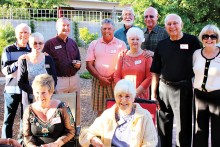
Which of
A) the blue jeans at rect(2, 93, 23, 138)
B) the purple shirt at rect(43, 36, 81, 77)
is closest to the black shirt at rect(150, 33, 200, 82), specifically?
the purple shirt at rect(43, 36, 81, 77)

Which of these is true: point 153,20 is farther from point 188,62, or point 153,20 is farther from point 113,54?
point 188,62

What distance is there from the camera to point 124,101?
129 inches

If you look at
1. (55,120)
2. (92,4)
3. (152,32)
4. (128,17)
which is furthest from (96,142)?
(92,4)

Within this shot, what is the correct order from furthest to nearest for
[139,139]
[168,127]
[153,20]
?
[153,20] < [168,127] < [139,139]

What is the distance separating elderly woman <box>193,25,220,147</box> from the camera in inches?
153

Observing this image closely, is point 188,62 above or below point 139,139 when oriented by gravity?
above

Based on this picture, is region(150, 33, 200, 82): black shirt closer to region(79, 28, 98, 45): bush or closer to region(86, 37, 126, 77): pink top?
region(86, 37, 126, 77): pink top

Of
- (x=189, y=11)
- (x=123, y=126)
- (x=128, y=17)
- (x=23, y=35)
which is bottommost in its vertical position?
(x=123, y=126)

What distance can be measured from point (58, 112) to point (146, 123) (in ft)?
2.79

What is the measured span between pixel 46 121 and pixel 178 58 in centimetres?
167

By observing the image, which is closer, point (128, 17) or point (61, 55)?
point (61, 55)

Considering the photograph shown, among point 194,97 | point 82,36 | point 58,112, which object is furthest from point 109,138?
point 82,36

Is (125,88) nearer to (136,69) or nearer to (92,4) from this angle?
(136,69)

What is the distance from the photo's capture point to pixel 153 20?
5.09 metres
